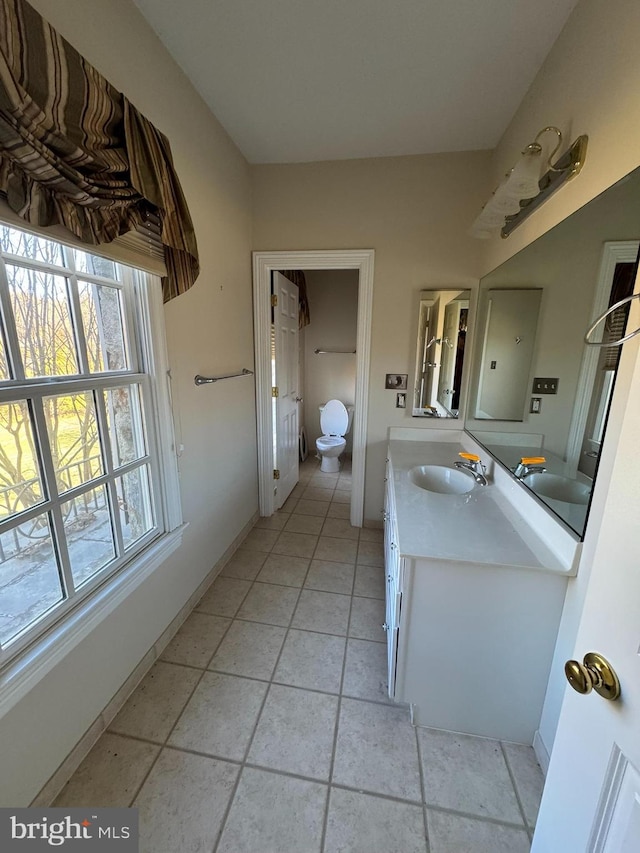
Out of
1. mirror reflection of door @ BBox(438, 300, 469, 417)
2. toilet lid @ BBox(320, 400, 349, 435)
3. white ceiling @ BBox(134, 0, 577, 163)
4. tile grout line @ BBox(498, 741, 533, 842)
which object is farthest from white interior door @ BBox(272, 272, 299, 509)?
tile grout line @ BBox(498, 741, 533, 842)

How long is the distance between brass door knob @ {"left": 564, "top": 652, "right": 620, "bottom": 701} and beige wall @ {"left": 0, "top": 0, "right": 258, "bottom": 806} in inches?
54.2

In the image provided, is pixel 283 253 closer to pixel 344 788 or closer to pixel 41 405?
pixel 41 405

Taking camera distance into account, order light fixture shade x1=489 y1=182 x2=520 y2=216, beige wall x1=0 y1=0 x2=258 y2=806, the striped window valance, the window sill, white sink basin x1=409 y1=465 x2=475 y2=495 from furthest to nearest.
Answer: white sink basin x1=409 y1=465 x2=475 y2=495, light fixture shade x1=489 y1=182 x2=520 y2=216, beige wall x1=0 y1=0 x2=258 y2=806, the window sill, the striped window valance

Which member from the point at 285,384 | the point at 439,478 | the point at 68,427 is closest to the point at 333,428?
the point at 285,384

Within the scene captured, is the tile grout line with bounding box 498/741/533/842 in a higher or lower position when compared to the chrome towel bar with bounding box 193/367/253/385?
lower

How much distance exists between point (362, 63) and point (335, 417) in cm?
304

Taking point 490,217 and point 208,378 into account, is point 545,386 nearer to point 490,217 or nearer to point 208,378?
point 490,217

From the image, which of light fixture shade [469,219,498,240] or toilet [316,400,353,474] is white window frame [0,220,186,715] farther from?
toilet [316,400,353,474]

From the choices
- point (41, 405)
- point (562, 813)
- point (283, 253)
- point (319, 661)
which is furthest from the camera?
point (283, 253)

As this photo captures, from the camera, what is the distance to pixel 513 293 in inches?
66.7

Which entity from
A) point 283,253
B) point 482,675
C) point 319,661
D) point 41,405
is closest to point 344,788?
point 319,661

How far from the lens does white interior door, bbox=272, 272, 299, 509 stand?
107 inches

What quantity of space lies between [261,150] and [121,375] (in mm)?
1796

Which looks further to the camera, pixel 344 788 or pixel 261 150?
pixel 261 150
